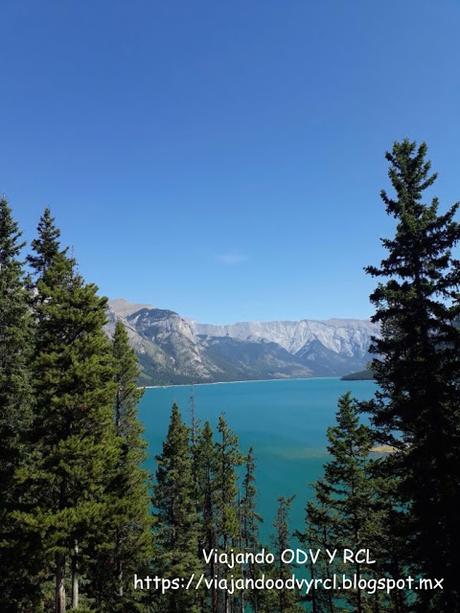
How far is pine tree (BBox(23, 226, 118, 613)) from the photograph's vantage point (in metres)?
16.0

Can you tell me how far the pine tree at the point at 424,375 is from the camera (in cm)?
1321

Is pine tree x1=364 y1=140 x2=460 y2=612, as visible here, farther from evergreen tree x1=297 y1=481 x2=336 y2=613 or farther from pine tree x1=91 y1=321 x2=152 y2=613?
pine tree x1=91 y1=321 x2=152 y2=613

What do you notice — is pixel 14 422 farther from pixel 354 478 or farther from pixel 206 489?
pixel 206 489

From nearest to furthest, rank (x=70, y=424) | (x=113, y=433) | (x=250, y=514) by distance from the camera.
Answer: (x=70, y=424) < (x=113, y=433) < (x=250, y=514)

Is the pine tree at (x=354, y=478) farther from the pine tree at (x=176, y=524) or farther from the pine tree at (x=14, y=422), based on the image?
the pine tree at (x=14, y=422)

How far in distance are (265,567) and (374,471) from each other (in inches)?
1496

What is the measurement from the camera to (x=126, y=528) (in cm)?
2828

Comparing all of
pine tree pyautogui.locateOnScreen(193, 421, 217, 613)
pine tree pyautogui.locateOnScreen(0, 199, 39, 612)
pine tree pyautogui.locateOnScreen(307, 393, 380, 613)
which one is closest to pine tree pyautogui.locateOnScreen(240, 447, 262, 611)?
pine tree pyautogui.locateOnScreen(193, 421, 217, 613)

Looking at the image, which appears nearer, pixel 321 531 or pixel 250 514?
pixel 321 531

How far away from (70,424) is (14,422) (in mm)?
7232

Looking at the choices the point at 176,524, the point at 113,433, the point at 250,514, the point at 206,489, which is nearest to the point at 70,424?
the point at 113,433

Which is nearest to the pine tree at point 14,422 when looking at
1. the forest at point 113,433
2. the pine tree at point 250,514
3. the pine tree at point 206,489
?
the forest at point 113,433

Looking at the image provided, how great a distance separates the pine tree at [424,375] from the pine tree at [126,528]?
53.2 ft

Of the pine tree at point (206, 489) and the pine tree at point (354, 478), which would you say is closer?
the pine tree at point (354, 478)
